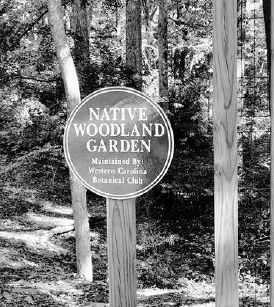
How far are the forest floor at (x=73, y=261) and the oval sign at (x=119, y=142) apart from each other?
4014mm

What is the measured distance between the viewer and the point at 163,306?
677 cm

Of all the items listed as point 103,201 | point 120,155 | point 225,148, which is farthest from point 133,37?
point 120,155

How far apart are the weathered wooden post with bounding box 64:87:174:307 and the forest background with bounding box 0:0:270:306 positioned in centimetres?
478

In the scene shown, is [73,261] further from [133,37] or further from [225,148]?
[225,148]

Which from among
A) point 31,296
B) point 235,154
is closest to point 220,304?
point 235,154

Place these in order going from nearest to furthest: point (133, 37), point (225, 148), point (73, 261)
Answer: point (225, 148) → point (73, 261) → point (133, 37)

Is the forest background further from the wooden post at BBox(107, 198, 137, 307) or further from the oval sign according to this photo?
the oval sign

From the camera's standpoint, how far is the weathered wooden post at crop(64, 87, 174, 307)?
7.95 feet

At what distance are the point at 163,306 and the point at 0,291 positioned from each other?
219cm

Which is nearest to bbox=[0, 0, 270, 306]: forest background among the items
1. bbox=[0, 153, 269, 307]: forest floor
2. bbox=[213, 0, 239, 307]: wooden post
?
bbox=[0, 153, 269, 307]: forest floor

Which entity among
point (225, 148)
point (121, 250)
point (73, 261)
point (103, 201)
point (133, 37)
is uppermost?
point (133, 37)

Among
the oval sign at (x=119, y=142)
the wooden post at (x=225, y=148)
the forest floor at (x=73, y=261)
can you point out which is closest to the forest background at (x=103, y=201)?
the forest floor at (x=73, y=261)

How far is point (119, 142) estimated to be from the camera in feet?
8.00

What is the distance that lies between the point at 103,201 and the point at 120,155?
466 inches
